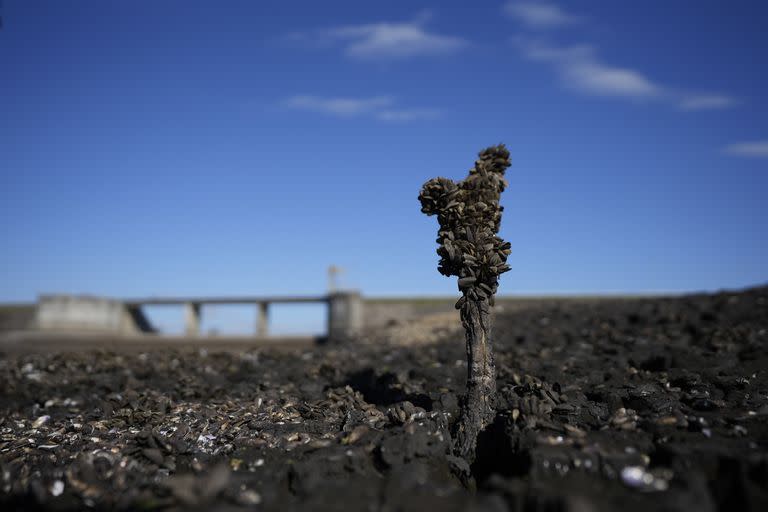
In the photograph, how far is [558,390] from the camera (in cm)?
583

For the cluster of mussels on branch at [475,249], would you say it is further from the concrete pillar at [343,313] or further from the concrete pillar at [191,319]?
the concrete pillar at [191,319]

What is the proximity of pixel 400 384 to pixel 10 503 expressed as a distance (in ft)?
12.5

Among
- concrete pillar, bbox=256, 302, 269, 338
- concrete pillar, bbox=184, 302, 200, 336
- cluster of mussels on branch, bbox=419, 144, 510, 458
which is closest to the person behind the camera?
cluster of mussels on branch, bbox=419, 144, 510, 458

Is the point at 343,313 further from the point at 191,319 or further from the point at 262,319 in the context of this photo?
the point at 191,319

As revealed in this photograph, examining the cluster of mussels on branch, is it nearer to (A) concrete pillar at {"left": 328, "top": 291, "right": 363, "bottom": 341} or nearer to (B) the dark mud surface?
(B) the dark mud surface

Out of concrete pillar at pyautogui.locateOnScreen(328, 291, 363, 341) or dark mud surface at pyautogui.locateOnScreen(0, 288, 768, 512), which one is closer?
dark mud surface at pyautogui.locateOnScreen(0, 288, 768, 512)

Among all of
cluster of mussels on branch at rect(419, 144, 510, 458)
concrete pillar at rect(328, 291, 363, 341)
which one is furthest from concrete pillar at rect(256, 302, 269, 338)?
cluster of mussels on branch at rect(419, 144, 510, 458)

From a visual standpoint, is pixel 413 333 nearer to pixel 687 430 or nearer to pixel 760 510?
pixel 687 430

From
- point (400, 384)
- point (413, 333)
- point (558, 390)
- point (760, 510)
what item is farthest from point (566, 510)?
point (413, 333)

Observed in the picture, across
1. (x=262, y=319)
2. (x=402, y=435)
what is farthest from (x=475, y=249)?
(x=262, y=319)

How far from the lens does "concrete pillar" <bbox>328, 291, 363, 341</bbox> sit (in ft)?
52.2

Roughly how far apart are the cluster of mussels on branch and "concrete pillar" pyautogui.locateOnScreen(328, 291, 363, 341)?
1048 centimetres

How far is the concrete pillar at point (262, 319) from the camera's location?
17766 mm

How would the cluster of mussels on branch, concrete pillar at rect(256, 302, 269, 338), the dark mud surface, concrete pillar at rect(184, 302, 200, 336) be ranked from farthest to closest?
1. concrete pillar at rect(184, 302, 200, 336)
2. concrete pillar at rect(256, 302, 269, 338)
3. the cluster of mussels on branch
4. the dark mud surface
